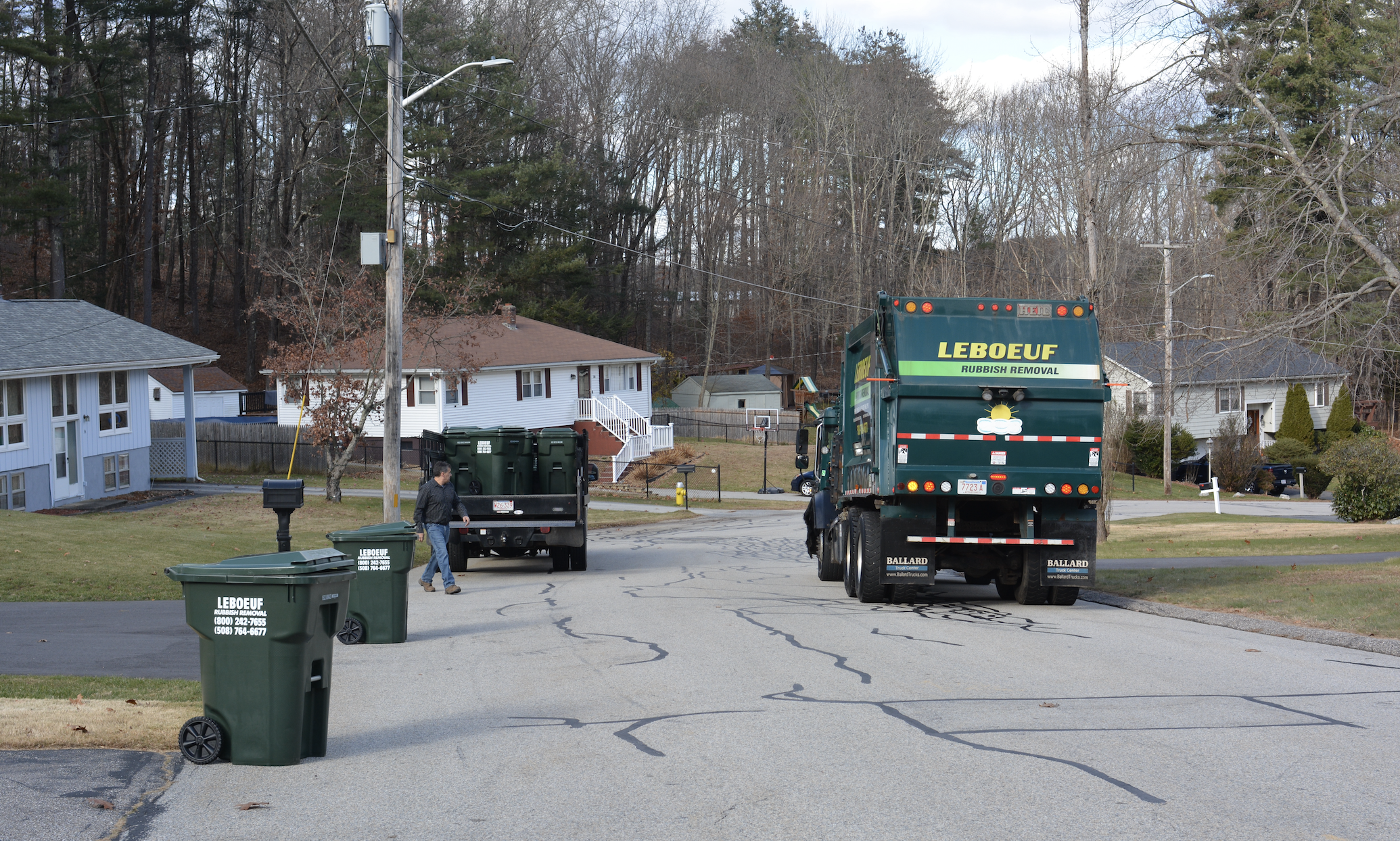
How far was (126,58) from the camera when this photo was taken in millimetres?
52000

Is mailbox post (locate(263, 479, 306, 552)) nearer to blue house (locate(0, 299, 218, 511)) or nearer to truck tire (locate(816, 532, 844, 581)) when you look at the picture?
truck tire (locate(816, 532, 844, 581))

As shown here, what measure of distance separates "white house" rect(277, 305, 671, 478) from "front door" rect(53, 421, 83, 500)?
12.5 m

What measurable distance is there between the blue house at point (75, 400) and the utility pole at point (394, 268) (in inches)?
448

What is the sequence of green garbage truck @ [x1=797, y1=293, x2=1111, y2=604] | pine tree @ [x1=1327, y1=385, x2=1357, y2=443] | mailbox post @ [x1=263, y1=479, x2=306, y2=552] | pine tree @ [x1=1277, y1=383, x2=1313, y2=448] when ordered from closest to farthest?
mailbox post @ [x1=263, y1=479, x2=306, y2=552]
green garbage truck @ [x1=797, y1=293, x2=1111, y2=604]
pine tree @ [x1=1327, y1=385, x2=1357, y2=443]
pine tree @ [x1=1277, y1=383, x2=1313, y2=448]

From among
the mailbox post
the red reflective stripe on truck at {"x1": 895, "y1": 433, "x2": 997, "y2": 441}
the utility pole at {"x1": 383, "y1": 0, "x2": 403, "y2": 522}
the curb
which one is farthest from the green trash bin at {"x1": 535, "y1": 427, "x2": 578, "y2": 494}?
the curb

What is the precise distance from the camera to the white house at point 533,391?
44.3 metres

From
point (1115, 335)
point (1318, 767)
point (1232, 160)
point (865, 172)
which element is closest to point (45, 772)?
point (1318, 767)

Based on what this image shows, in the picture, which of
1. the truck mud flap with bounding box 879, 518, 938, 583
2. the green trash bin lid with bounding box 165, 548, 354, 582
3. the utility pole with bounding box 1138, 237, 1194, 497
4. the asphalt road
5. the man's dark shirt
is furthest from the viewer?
the utility pole with bounding box 1138, 237, 1194, 497

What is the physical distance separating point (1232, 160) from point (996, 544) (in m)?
6.33

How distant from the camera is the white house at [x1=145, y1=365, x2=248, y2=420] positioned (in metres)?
57.7

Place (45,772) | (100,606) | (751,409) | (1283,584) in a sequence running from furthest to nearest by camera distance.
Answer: (751,409) → (1283,584) → (100,606) → (45,772)

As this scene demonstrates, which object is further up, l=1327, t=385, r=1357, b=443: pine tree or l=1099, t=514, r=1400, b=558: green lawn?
l=1327, t=385, r=1357, b=443: pine tree

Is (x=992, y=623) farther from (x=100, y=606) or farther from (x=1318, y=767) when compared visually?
(x=100, y=606)

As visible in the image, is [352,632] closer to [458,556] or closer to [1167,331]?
[458,556]
